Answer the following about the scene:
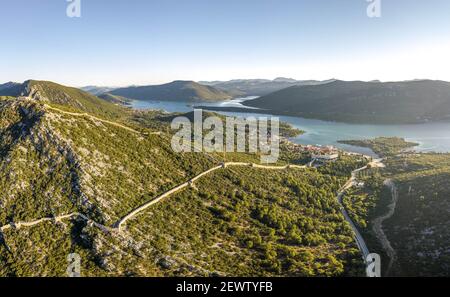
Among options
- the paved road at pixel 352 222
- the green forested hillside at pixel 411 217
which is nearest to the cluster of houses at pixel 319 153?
the paved road at pixel 352 222

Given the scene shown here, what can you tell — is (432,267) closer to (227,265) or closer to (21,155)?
(227,265)

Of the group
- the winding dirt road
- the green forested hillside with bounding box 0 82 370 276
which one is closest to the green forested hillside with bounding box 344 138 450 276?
the winding dirt road

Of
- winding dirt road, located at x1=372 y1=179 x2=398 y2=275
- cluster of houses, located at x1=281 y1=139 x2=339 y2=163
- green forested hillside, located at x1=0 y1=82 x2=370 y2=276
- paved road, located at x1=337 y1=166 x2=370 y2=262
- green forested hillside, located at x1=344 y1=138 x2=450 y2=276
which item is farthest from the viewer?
cluster of houses, located at x1=281 y1=139 x2=339 y2=163

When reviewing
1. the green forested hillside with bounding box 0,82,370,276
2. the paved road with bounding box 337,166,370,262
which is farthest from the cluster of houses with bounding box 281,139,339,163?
the green forested hillside with bounding box 0,82,370,276

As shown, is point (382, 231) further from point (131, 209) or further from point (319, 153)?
point (319, 153)

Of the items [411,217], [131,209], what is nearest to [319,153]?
[411,217]

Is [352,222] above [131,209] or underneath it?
underneath

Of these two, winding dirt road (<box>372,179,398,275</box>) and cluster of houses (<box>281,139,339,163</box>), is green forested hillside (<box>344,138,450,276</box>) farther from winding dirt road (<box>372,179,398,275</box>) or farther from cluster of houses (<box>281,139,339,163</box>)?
cluster of houses (<box>281,139,339,163</box>)

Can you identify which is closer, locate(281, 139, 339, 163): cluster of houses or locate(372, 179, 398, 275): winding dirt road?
locate(372, 179, 398, 275): winding dirt road

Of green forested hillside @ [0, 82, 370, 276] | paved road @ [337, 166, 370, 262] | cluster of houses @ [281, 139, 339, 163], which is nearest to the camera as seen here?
green forested hillside @ [0, 82, 370, 276]

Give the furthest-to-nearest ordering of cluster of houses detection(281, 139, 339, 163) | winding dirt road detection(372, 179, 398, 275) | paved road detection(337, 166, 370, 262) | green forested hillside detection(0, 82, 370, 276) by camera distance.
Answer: cluster of houses detection(281, 139, 339, 163) < paved road detection(337, 166, 370, 262) < winding dirt road detection(372, 179, 398, 275) < green forested hillside detection(0, 82, 370, 276)

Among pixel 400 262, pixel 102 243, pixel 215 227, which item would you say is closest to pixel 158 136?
pixel 215 227

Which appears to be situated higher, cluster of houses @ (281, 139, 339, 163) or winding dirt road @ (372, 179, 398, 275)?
cluster of houses @ (281, 139, 339, 163)
